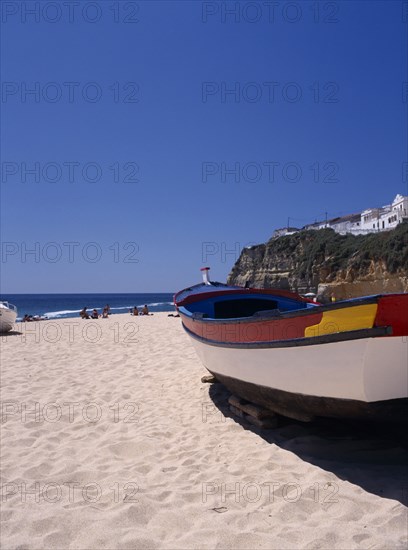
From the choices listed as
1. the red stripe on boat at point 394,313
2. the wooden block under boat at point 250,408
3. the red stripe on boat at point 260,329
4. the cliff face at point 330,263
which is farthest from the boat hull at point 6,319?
the cliff face at point 330,263

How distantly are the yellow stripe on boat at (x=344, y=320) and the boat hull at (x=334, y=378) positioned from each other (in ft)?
0.38

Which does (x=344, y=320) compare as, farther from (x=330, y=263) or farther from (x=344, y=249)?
(x=344, y=249)

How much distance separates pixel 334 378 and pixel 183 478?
5.34 ft

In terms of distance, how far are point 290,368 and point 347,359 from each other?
2.13 feet

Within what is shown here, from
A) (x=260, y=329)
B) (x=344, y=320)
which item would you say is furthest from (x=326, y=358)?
(x=260, y=329)

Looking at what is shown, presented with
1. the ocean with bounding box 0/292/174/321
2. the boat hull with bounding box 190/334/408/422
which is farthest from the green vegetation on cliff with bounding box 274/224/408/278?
the boat hull with bounding box 190/334/408/422

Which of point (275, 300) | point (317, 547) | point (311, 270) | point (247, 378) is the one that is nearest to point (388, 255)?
point (311, 270)

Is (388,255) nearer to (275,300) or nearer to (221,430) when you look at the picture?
(275,300)

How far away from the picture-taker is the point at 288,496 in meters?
3.25

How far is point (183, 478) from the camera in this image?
3.67 m

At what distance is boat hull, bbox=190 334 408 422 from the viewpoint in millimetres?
3229

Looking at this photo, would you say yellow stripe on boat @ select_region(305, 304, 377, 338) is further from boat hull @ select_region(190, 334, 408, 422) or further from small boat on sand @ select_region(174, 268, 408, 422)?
boat hull @ select_region(190, 334, 408, 422)

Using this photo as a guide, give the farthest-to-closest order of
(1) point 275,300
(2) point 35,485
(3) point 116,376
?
1. (3) point 116,376
2. (1) point 275,300
3. (2) point 35,485

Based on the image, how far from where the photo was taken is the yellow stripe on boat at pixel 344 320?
322 cm
